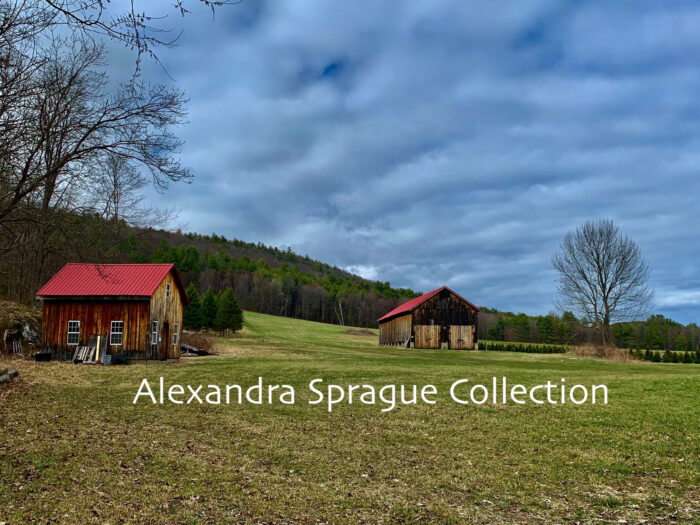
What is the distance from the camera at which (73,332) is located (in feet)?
96.3

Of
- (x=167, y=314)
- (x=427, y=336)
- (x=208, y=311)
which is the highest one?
(x=167, y=314)

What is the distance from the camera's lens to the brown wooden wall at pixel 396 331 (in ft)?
191

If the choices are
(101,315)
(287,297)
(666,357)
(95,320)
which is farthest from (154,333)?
(287,297)

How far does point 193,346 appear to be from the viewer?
41062mm

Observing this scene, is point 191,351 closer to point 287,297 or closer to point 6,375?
point 6,375

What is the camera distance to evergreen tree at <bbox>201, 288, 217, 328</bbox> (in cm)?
6929

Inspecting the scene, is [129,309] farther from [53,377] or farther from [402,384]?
[402,384]

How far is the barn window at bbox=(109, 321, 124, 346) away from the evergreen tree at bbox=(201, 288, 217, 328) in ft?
130

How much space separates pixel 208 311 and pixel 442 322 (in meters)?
34.4

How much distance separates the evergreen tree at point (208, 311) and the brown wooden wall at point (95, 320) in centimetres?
3926

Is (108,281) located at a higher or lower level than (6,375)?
higher

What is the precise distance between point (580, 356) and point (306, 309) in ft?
326

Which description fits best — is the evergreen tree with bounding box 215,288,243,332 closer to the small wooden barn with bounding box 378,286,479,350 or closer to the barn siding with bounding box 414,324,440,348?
the small wooden barn with bounding box 378,286,479,350

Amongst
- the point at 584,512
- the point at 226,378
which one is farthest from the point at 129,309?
the point at 584,512
